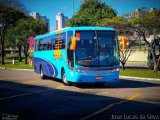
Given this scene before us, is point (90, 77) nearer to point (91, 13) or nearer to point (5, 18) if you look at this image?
point (91, 13)

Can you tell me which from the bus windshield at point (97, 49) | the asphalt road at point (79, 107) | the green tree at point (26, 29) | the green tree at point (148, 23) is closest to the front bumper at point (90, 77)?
the bus windshield at point (97, 49)

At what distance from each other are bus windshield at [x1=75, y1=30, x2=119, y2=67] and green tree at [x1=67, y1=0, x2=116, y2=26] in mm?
29884

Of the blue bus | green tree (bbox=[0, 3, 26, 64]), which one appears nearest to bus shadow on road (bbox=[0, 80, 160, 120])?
the blue bus

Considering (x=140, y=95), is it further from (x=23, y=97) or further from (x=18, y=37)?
(x=18, y=37)

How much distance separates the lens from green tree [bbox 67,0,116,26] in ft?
156

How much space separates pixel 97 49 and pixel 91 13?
3773cm

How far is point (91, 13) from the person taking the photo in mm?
52531

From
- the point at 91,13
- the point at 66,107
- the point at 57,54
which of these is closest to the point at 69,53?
the point at 57,54

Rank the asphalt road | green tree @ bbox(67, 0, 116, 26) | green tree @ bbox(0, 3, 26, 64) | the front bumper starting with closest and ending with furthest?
the asphalt road → the front bumper → green tree @ bbox(67, 0, 116, 26) → green tree @ bbox(0, 3, 26, 64)

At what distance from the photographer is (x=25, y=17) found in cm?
5894

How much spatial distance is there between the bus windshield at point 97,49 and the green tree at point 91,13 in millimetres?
29884

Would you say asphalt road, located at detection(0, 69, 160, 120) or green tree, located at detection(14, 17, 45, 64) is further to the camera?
green tree, located at detection(14, 17, 45, 64)

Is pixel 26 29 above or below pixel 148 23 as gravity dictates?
above

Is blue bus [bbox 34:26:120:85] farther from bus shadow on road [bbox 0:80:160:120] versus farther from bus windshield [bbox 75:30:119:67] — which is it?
bus shadow on road [bbox 0:80:160:120]
